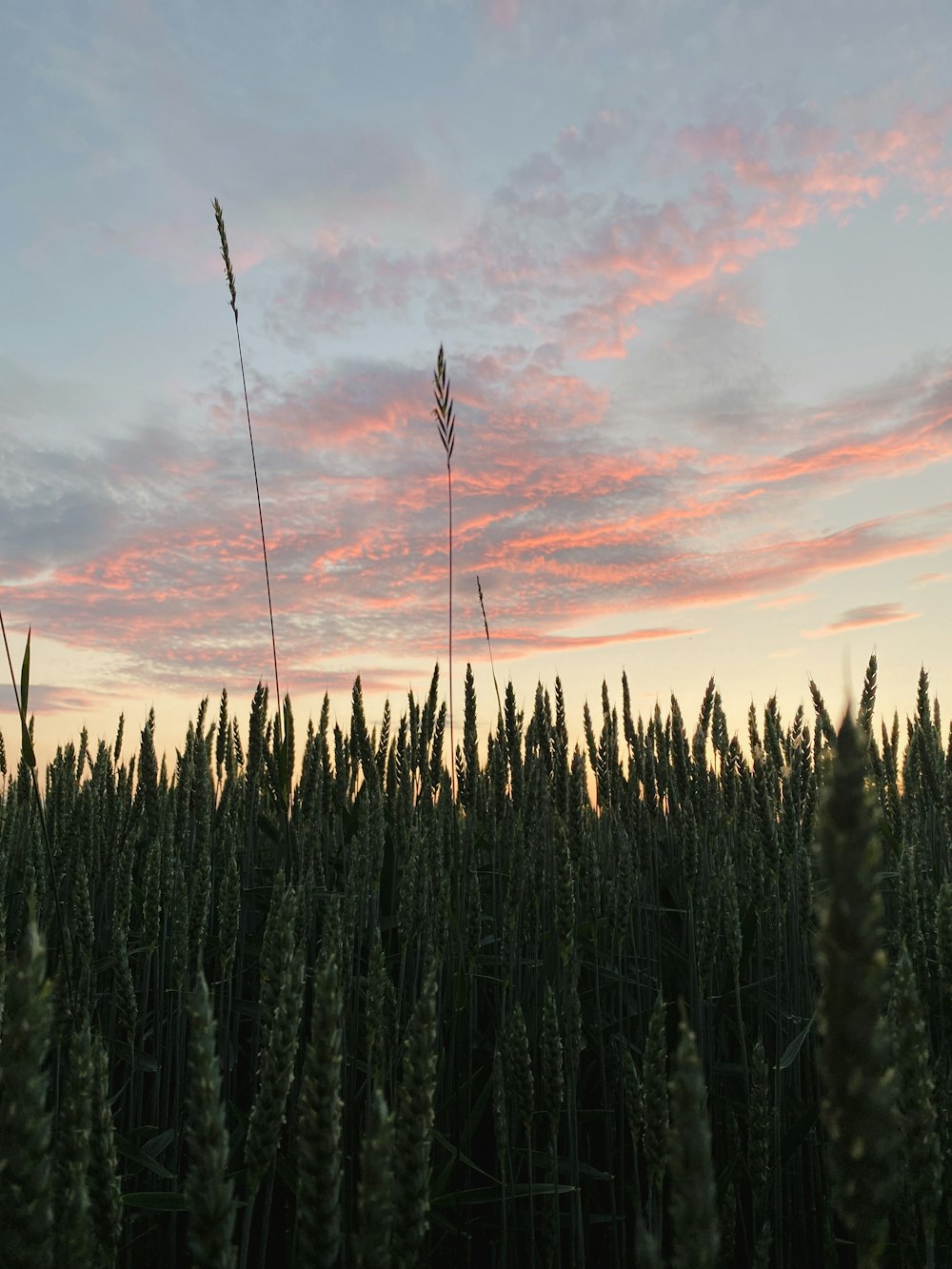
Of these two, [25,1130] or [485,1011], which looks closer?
[25,1130]

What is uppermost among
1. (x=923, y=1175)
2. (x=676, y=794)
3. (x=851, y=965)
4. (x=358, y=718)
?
(x=358, y=718)

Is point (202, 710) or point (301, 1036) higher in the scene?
point (202, 710)

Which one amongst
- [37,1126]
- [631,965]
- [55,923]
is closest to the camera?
[37,1126]

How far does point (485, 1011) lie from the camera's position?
3.38 m

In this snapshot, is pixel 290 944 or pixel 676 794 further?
pixel 676 794

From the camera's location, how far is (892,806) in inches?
171

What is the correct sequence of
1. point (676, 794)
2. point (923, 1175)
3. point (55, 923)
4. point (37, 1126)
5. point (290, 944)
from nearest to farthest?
point (37, 1126)
point (923, 1175)
point (290, 944)
point (55, 923)
point (676, 794)

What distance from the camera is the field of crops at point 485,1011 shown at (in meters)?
0.89

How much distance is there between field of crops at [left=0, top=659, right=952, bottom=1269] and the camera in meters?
0.89

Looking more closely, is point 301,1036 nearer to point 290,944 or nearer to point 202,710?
point 290,944

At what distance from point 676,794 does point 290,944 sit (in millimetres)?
2665

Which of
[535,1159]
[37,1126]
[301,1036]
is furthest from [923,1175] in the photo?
[301,1036]

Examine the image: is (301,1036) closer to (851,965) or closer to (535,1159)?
(535,1159)

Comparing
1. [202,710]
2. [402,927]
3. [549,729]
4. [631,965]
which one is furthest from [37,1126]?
[202,710]
